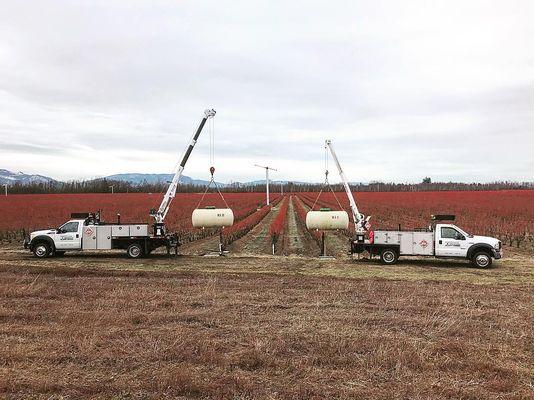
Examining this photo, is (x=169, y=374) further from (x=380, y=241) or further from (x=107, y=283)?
(x=380, y=241)

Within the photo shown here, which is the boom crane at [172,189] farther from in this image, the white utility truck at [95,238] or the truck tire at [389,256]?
the truck tire at [389,256]

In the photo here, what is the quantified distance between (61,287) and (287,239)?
648 inches

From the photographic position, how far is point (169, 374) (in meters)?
7.14

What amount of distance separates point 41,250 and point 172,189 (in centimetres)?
657

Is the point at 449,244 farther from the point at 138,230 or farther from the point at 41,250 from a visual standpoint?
the point at 41,250

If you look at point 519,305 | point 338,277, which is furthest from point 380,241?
point 519,305

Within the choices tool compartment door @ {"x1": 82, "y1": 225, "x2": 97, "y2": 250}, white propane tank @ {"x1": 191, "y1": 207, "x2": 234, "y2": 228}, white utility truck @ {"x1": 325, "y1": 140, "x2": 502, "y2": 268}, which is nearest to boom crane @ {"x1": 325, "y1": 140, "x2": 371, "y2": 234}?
white utility truck @ {"x1": 325, "y1": 140, "x2": 502, "y2": 268}

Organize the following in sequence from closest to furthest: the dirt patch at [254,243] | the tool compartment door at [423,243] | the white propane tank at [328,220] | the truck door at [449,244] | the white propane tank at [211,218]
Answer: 1. the truck door at [449,244]
2. the tool compartment door at [423,243]
3. the white propane tank at [328,220]
4. the white propane tank at [211,218]
5. the dirt patch at [254,243]

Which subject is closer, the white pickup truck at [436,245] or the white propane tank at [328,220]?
the white pickup truck at [436,245]

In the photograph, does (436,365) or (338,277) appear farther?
(338,277)

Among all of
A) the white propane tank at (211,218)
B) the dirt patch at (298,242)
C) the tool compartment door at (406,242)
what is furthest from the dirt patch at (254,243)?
the tool compartment door at (406,242)

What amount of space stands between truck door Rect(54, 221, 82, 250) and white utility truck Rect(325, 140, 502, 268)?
41.3 ft

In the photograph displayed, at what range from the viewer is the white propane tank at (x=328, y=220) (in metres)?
22.2

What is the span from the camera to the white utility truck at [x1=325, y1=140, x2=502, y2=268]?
764 inches
